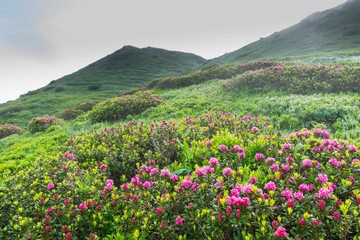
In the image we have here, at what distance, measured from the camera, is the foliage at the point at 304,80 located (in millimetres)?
10391

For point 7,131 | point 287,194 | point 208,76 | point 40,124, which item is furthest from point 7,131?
point 208,76

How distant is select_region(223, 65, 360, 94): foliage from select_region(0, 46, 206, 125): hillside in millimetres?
23215

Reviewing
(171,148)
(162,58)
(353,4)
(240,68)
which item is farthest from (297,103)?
(162,58)

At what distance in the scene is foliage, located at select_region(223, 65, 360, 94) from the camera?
10391mm

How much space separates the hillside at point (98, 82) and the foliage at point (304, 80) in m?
23.2

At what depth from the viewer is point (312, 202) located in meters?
2.14

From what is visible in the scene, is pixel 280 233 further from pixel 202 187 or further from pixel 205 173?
pixel 205 173

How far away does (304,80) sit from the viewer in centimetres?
1155

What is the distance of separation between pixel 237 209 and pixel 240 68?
20183 millimetres

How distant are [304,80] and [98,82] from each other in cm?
4497

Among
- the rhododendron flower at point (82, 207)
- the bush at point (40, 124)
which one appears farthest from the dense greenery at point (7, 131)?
the rhododendron flower at point (82, 207)

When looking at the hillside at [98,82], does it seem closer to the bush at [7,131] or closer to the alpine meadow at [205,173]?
the bush at [7,131]

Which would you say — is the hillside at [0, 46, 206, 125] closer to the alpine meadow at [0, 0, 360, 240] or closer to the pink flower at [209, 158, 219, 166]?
the alpine meadow at [0, 0, 360, 240]

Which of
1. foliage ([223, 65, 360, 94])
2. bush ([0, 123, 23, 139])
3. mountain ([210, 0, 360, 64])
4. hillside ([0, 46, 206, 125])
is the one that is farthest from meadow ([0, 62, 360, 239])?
mountain ([210, 0, 360, 64])
